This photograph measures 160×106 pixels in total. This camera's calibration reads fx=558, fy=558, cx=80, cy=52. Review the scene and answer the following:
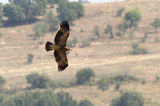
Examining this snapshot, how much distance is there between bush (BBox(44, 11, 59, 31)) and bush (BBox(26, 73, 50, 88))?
28866 millimetres

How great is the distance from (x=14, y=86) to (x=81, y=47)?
22.5 metres

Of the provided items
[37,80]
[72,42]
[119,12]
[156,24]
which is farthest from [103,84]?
[119,12]

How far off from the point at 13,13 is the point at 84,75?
41.4m

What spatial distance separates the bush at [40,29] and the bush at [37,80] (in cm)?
2335

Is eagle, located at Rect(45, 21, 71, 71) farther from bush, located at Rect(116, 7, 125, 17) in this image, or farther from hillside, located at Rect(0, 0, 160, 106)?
bush, located at Rect(116, 7, 125, 17)

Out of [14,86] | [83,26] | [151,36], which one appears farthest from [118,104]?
[83,26]

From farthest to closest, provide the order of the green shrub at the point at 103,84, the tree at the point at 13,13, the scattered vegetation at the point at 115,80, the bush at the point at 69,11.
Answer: the tree at the point at 13,13 → the bush at the point at 69,11 → the scattered vegetation at the point at 115,80 → the green shrub at the point at 103,84

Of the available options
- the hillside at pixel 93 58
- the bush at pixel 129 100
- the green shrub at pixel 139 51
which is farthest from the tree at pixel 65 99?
the green shrub at pixel 139 51

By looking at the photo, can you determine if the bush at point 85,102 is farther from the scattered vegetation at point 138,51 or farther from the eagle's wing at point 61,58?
the eagle's wing at point 61,58

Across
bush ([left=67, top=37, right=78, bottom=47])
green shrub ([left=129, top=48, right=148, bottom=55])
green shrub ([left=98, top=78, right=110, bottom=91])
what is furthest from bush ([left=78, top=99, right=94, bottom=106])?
bush ([left=67, top=37, right=78, bottom=47])

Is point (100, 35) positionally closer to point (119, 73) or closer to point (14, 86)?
point (119, 73)

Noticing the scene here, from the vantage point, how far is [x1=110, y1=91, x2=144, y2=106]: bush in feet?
328

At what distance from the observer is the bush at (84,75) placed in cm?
10823

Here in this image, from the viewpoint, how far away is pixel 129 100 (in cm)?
10350
